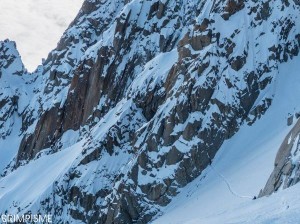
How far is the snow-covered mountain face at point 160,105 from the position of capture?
151 ft

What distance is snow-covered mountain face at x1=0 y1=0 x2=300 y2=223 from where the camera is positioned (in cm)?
4612

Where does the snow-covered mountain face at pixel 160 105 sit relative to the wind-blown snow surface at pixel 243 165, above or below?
above

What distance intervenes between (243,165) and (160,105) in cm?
1508

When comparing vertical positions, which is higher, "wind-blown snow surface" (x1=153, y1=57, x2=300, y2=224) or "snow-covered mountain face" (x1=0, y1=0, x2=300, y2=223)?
"snow-covered mountain face" (x1=0, y1=0, x2=300, y2=223)

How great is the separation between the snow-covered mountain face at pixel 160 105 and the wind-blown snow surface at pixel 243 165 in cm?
84

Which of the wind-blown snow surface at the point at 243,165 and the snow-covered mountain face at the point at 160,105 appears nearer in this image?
the wind-blown snow surface at the point at 243,165

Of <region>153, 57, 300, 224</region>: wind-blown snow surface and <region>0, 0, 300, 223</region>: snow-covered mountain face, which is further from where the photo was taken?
<region>0, 0, 300, 223</region>: snow-covered mountain face

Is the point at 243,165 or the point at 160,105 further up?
the point at 160,105

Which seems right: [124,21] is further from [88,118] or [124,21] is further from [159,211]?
[159,211]

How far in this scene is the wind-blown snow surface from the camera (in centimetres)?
3691

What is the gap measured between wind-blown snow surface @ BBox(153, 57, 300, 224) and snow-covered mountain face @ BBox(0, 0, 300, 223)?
84 centimetres

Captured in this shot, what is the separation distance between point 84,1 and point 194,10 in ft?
149

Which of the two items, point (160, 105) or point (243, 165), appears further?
point (160, 105)

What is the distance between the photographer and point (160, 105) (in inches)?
2108
